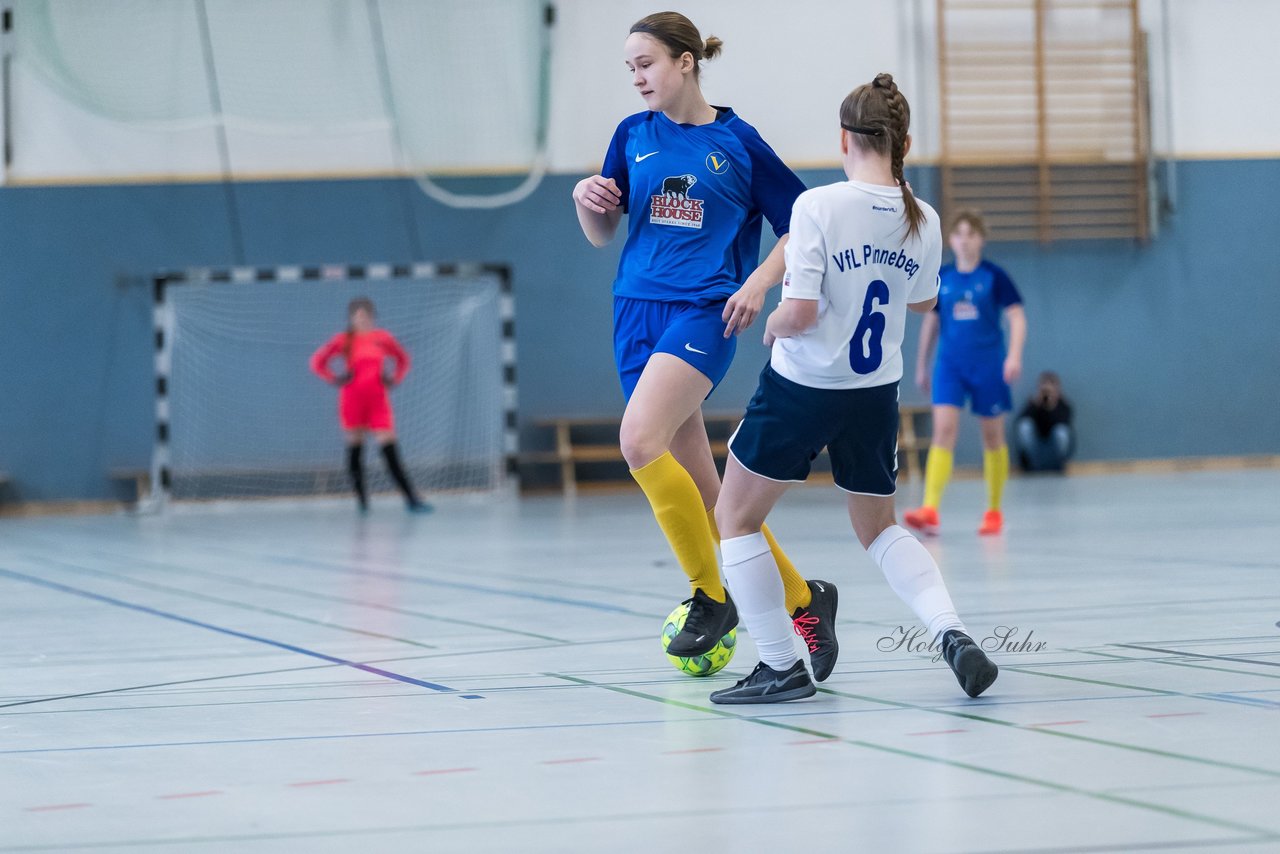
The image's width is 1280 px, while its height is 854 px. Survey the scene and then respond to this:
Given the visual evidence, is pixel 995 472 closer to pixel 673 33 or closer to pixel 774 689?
pixel 673 33

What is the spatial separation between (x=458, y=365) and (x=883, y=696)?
38.4 ft

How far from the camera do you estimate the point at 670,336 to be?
3.90m

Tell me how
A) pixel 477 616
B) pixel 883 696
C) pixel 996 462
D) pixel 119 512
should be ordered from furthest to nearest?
pixel 119 512, pixel 996 462, pixel 477 616, pixel 883 696

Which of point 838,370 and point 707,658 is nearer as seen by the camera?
point 838,370

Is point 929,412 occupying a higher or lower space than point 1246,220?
lower

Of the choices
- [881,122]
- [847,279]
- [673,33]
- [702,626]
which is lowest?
[702,626]

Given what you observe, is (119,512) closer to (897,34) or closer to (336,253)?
(336,253)

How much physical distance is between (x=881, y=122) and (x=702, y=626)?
127 centimetres

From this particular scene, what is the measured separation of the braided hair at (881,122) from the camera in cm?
349

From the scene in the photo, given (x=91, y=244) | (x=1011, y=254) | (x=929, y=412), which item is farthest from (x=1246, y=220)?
(x=91, y=244)

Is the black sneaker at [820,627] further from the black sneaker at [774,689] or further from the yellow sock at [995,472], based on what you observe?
the yellow sock at [995,472]

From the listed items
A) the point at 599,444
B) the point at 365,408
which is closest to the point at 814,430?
the point at 365,408

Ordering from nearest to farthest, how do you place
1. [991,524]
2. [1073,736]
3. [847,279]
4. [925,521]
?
[1073,736] < [847,279] < [925,521] < [991,524]

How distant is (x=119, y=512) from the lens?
550 inches
